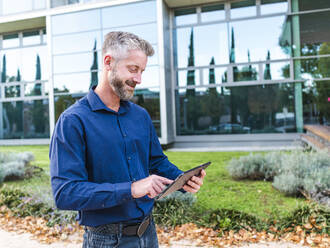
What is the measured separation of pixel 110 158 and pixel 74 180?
0.73 ft

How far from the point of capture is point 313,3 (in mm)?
11195

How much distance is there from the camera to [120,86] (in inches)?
55.1

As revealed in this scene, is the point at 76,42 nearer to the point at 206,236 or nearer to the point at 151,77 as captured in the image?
the point at 151,77

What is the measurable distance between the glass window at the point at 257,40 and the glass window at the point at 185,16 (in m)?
1.73

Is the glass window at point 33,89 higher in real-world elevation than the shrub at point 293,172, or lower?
higher

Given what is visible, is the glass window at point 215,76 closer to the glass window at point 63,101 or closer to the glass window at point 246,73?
the glass window at point 246,73

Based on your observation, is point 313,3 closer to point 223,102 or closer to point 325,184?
point 223,102

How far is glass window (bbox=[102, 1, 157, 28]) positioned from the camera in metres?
11.5

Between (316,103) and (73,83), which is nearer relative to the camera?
(316,103)

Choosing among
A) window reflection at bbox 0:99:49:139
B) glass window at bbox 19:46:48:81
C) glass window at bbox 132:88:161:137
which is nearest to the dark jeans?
glass window at bbox 132:88:161:137

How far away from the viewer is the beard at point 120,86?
4.55 feet

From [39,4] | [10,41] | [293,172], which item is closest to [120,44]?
[293,172]

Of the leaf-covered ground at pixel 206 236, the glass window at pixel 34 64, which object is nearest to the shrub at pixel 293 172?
the leaf-covered ground at pixel 206 236

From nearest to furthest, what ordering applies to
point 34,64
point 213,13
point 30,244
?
point 30,244 → point 213,13 → point 34,64
